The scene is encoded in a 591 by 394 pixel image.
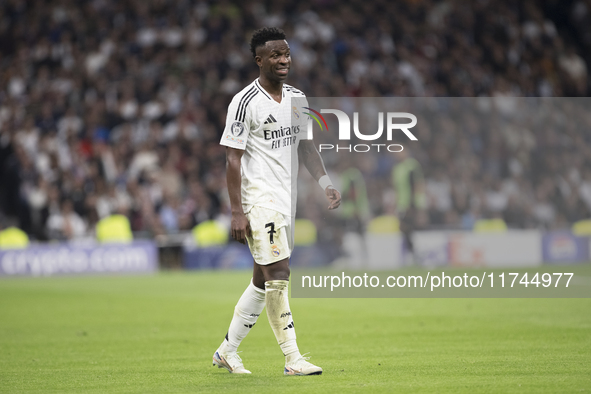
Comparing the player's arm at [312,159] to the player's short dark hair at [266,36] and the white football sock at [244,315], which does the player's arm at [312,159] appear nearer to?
the player's short dark hair at [266,36]

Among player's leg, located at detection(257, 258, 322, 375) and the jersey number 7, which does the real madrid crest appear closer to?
the jersey number 7

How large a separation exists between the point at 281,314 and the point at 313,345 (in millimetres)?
2097

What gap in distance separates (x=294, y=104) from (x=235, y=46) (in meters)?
18.5

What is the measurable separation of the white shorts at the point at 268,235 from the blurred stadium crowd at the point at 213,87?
11.7m

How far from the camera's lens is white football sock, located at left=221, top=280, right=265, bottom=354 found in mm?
6379

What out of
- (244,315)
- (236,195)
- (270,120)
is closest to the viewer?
(236,195)

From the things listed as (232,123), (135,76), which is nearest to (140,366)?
(232,123)

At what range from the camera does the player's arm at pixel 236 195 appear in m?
6.00

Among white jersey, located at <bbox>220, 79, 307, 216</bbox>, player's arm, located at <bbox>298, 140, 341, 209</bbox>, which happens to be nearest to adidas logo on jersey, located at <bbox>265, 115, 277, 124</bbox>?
white jersey, located at <bbox>220, 79, 307, 216</bbox>

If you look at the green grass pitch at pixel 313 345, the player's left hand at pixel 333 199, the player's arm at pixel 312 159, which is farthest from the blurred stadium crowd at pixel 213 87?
the player's left hand at pixel 333 199

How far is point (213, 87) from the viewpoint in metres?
23.7

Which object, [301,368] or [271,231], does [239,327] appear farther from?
[271,231]

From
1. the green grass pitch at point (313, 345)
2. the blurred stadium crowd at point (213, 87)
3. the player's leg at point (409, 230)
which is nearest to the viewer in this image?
the green grass pitch at point (313, 345)

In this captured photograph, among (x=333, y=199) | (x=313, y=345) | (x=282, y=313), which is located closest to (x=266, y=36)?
(x=333, y=199)
